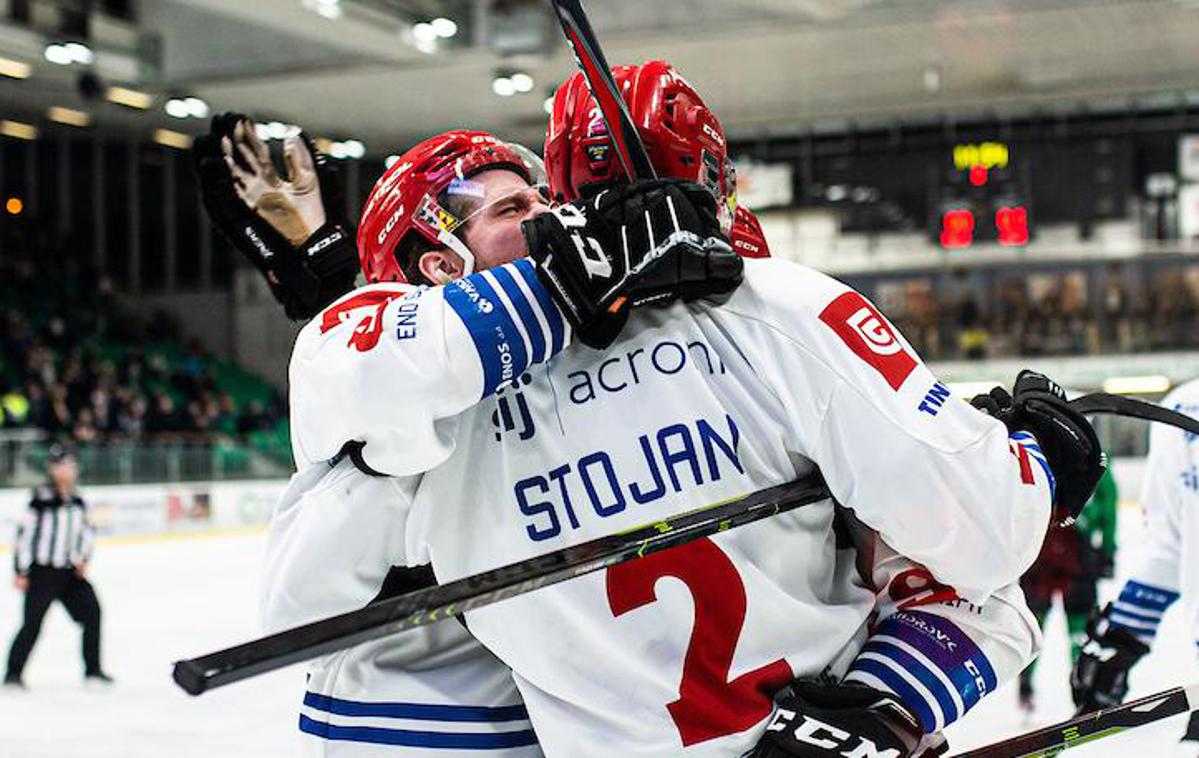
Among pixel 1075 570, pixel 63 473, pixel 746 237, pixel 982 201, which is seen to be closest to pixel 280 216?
pixel 746 237

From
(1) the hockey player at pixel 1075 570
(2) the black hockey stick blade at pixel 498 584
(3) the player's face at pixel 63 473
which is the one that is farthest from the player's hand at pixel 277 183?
(3) the player's face at pixel 63 473

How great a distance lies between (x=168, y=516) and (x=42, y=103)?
6884 millimetres

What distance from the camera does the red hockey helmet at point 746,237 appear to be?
1.58 m

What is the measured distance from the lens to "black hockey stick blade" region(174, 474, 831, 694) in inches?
40.0

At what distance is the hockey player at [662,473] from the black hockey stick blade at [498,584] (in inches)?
1.2

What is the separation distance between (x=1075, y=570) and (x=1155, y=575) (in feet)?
6.91

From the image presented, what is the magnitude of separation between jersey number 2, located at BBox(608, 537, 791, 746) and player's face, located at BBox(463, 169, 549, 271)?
39 cm

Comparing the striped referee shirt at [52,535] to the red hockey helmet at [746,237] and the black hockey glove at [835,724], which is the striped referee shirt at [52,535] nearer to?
the red hockey helmet at [746,237]

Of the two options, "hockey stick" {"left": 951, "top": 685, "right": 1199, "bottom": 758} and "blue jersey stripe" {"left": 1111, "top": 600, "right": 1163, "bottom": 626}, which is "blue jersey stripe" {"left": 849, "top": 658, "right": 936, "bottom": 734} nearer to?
"hockey stick" {"left": 951, "top": 685, "right": 1199, "bottom": 758}

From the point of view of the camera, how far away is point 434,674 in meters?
1.38

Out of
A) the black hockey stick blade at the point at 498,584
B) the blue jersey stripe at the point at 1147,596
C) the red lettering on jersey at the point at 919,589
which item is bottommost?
the blue jersey stripe at the point at 1147,596

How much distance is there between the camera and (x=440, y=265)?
1.46 metres

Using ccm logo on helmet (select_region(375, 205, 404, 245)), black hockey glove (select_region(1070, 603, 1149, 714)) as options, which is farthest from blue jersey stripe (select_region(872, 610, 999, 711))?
black hockey glove (select_region(1070, 603, 1149, 714))

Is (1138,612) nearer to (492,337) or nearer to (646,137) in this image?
(646,137)
